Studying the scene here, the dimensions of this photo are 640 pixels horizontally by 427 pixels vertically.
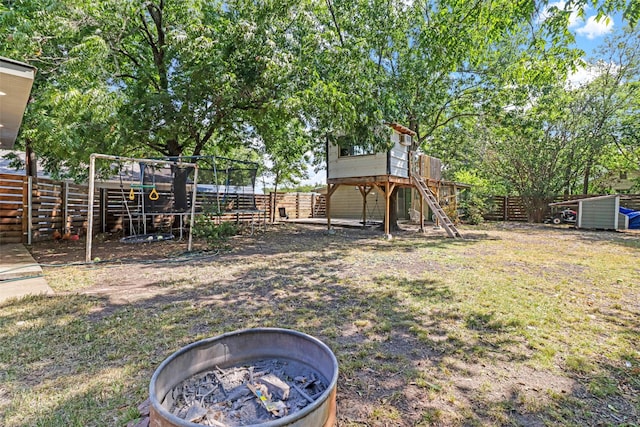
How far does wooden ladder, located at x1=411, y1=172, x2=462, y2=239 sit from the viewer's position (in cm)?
1032

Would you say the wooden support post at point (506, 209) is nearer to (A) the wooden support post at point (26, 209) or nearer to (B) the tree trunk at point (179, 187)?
(B) the tree trunk at point (179, 187)

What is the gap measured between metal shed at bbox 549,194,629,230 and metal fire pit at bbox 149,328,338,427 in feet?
51.1

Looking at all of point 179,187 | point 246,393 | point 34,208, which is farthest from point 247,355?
point 34,208

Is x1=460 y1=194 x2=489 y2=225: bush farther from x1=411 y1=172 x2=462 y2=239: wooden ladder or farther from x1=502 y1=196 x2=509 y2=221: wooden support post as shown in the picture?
x1=411 y1=172 x2=462 y2=239: wooden ladder

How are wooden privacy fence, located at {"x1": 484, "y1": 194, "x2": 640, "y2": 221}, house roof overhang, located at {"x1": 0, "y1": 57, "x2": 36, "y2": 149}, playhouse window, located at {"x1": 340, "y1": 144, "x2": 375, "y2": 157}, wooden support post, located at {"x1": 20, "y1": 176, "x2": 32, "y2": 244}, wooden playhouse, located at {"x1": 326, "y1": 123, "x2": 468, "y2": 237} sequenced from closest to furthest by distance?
1. house roof overhang, located at {"x1": 0, "y1": 57, "x2": 36, "y2": 149}
2. wooden support post, located at {"x1": 20, "y1": 176, "x2": 32, "y2": 244}
3. wooden playhouse, located at {"x1": 326, "y1": 123, "x2": 468, "y2": 237}
4. playhouse window, located at {"x1": 340, "y1": 144, "x2": 375, "y2": 157}
5. wooden privacy fence, located at {"x1": 484, "y1": 194, "x2": 640, "y2": 221}

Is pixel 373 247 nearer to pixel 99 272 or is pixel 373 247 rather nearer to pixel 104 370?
pixel 99 272

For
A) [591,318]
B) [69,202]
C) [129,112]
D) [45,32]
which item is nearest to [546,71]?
[591,318]

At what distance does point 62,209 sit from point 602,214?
19687mm

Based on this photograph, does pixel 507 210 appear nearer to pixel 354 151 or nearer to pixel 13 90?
pixel 354 151

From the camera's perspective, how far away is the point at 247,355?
2059mm

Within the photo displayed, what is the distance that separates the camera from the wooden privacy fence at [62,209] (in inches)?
313

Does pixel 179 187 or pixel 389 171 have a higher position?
pixel 389 171

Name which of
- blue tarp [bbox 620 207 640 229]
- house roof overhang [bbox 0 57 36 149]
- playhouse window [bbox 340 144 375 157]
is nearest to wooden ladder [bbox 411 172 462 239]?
playhouse window [bbox 340 144 375 157]

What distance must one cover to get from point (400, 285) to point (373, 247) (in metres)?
3.51
